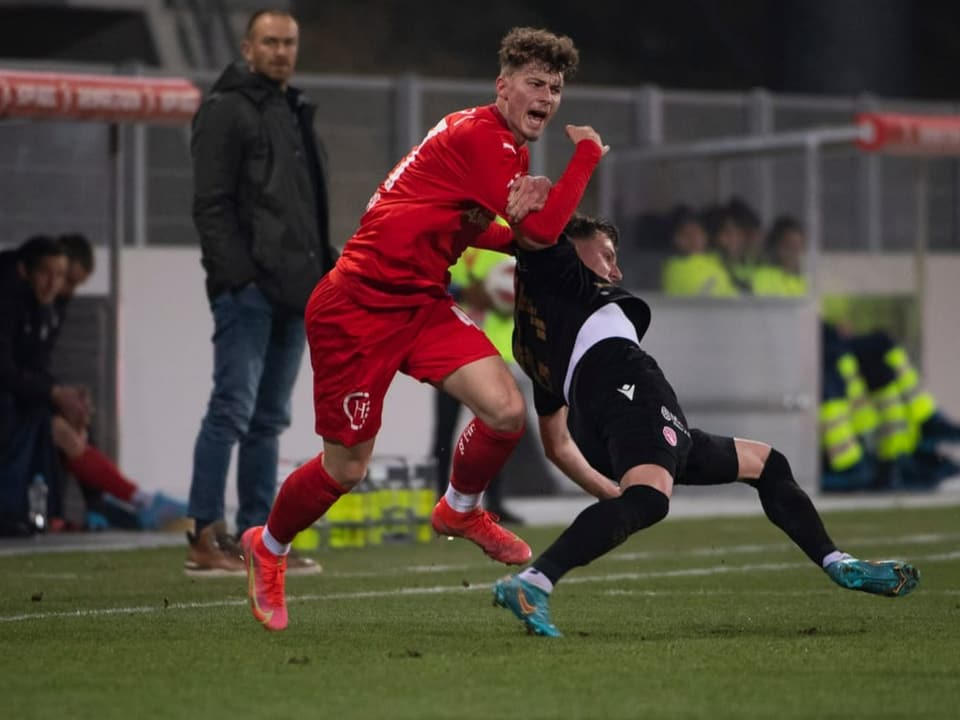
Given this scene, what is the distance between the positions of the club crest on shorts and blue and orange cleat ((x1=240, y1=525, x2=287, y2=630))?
1261 mm

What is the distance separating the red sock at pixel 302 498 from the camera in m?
7.11

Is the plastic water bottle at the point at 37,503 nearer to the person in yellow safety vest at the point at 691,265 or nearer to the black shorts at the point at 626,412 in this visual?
the black shorts at the point at 626,412

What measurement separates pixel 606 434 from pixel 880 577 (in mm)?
970

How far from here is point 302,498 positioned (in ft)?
23.3

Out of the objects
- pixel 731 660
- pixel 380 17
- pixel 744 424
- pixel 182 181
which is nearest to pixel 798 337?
pixel 744 424

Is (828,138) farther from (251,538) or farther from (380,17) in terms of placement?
(380,17)

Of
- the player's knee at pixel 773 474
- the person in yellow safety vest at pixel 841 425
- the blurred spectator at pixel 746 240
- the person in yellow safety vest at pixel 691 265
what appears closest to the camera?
the player's knee at pixel 773 474

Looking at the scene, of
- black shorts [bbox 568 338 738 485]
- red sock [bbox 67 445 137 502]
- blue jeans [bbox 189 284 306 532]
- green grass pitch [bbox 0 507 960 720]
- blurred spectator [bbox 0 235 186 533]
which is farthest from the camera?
red sock [bbox 67 445 137 502]

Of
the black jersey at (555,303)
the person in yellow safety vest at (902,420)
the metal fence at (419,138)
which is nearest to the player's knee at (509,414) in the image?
the black jersey at (555,303)

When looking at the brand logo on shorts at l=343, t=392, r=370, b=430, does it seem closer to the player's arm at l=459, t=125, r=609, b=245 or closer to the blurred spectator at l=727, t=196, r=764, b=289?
the player's arm at l=459, t=125, r=609, b=245

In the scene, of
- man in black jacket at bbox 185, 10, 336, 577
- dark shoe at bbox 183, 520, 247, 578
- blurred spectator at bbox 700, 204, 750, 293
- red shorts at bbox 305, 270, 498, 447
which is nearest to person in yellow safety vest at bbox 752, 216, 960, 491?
blurred spectator at bbox 700, 204, 750, 293

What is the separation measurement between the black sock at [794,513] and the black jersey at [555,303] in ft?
2.23

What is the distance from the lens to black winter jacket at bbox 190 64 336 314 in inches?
370

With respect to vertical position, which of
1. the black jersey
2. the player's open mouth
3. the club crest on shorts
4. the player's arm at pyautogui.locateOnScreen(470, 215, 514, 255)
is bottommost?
the club crest on shorts
